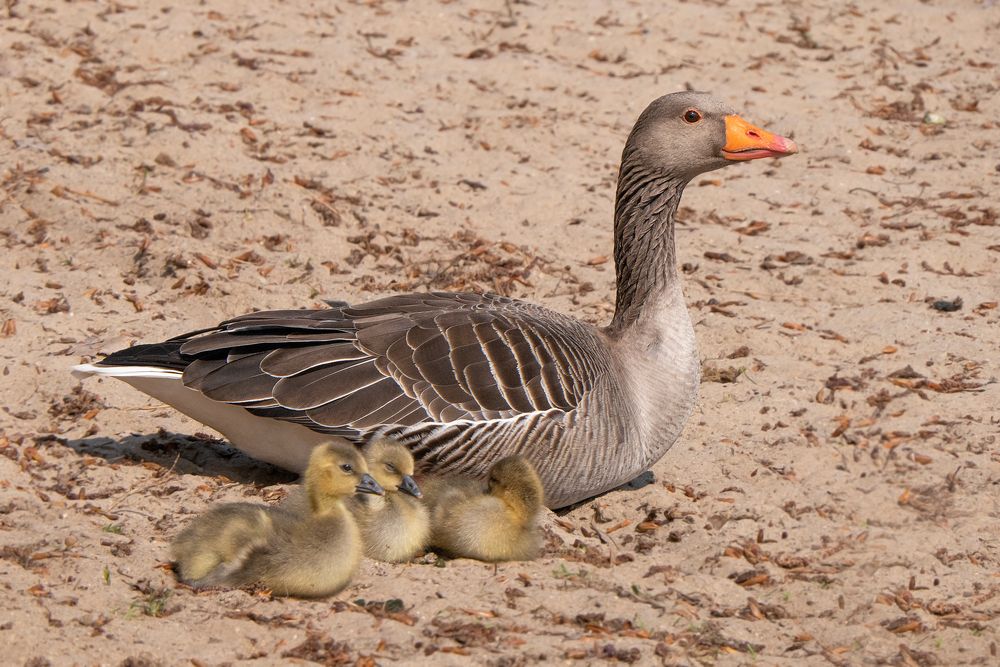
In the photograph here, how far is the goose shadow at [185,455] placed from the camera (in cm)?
642

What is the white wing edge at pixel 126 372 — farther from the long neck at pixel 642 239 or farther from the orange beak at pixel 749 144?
the orange beak at pixel 749 144

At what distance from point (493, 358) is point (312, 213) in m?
3.27

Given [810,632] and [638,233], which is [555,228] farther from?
[810,632]

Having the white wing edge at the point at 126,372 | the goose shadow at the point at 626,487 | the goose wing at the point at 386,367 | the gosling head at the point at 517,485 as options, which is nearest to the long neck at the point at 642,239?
the goose wing at the point at 386,367

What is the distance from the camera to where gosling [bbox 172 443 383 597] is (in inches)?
201

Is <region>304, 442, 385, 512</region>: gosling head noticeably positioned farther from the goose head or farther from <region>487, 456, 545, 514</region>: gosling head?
the goose head

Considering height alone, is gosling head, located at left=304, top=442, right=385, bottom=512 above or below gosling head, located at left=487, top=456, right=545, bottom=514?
above

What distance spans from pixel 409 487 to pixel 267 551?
2.40 feet

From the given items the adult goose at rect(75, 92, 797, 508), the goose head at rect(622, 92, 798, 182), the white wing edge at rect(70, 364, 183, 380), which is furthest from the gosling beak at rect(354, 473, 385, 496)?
the goose head at rect(622, 92, 798, 182)

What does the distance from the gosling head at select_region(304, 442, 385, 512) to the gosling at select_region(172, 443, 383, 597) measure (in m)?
0.08

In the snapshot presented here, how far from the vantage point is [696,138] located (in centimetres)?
698

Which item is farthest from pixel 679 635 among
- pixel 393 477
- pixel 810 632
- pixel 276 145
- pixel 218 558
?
pixel 276 145

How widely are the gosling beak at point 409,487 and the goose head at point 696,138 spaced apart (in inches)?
95.1

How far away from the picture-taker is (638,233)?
Answer: 7.10 meters
